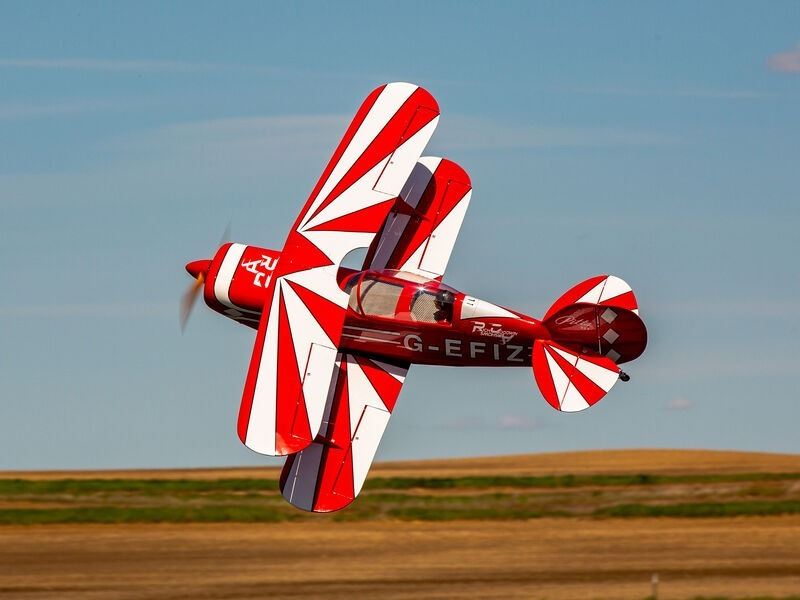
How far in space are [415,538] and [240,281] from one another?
851 inches

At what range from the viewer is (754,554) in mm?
35688

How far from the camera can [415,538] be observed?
3831 centimetres

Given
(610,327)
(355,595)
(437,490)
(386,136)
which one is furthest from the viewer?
Result: (437,490)

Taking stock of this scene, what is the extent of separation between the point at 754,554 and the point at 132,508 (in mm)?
20442

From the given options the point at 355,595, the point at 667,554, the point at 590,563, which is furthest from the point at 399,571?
the point at 667,554

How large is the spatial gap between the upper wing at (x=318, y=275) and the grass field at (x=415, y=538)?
15014 millimetres

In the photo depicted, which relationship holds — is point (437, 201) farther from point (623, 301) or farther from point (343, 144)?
point (623, 301)

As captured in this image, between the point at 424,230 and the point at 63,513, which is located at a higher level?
the point at 424,230

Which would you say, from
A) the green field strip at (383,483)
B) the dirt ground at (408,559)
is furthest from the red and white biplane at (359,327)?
the green field strip at (383,483)

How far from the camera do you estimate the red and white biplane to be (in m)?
16.1

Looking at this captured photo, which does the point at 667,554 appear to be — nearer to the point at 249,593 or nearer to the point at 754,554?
the point at 754,554

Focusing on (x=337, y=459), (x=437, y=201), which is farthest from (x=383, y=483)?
(x=337, y=459)

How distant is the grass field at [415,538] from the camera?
105ft

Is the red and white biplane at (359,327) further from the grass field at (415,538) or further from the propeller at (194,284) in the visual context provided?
the grass field at (415,538)
